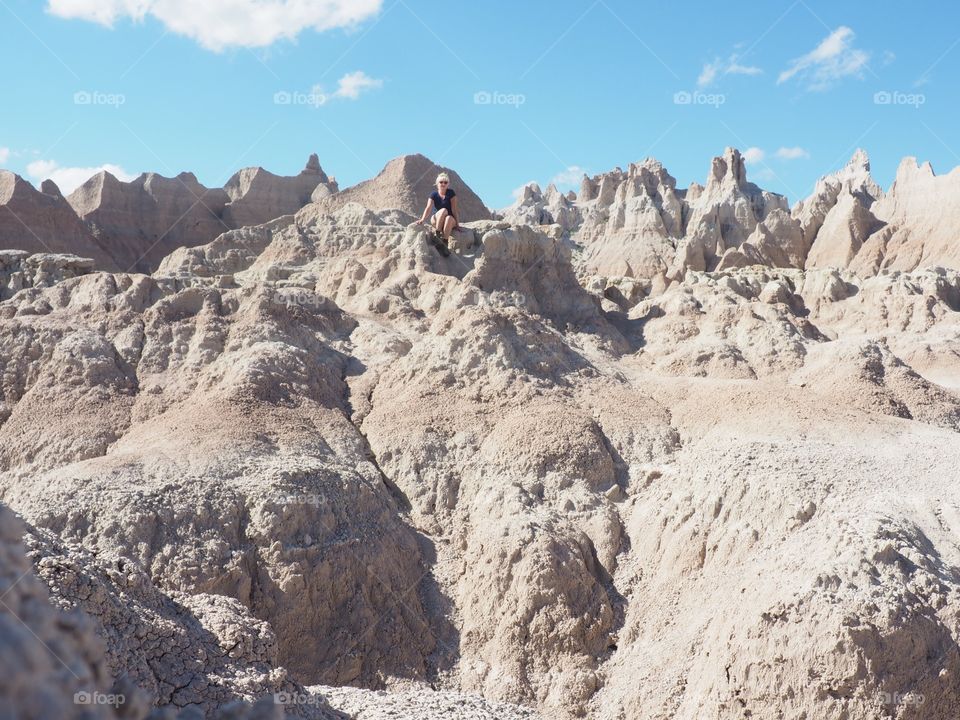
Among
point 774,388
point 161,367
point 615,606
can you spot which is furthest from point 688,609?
point 161,367

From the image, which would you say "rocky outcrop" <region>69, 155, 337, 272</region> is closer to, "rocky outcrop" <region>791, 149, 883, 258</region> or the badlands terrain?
the badlands terrain

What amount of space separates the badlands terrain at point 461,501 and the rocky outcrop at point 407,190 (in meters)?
9.51

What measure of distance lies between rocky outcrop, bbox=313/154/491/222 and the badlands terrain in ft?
31.2

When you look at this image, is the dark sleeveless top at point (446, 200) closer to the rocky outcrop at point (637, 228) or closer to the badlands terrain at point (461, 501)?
the badlands terrain at point (461, 501)

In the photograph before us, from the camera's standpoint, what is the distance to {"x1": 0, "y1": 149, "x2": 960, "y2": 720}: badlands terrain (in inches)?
348

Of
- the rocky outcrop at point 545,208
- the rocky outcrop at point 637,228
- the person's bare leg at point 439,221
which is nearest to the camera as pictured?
the person's bare leg at point 439,221

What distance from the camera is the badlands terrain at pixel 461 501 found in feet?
29.0

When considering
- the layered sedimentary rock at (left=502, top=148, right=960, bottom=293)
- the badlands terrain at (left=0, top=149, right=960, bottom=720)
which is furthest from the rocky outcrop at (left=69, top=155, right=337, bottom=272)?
the badlands terrain at (left=0, top=149, right=960, bottom=720)

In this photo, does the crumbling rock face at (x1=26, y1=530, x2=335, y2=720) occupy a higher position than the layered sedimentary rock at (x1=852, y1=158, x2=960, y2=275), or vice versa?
the layered sedimentary rock at (x1=852, y1=158, x2=960, y2=275)

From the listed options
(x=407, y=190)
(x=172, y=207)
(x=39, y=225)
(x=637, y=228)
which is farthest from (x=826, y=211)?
(x=39, y=225)

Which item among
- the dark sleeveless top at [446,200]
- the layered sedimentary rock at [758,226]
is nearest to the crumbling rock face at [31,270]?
the dark sleeveless top at [446,200]

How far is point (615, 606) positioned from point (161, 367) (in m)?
9.68

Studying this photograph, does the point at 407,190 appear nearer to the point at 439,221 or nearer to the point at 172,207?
the point at 439,221

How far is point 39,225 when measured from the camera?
38344 mm
